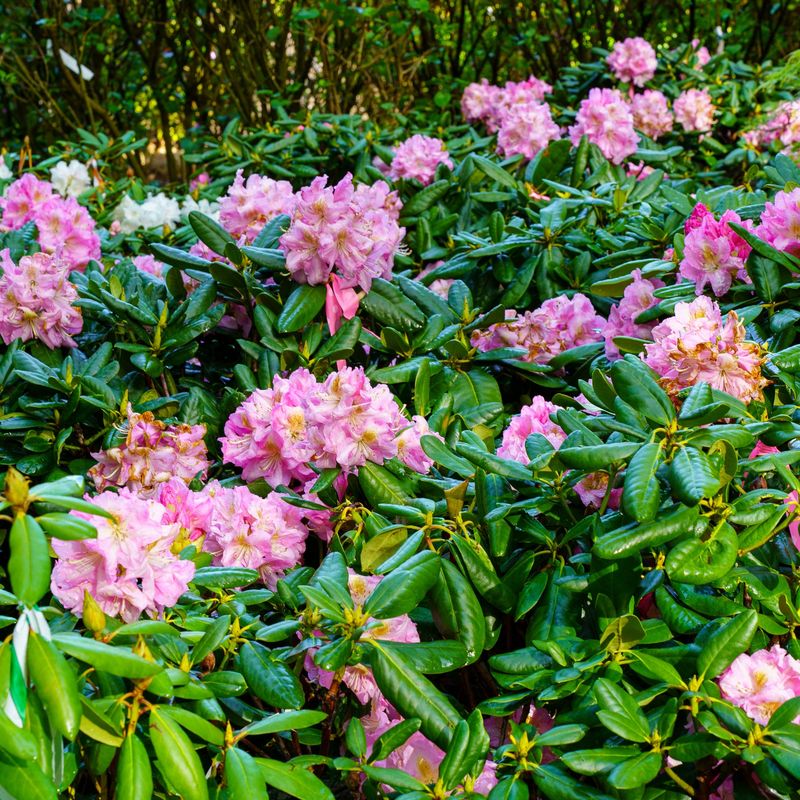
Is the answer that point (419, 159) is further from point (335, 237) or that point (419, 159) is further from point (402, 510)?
point (402, 510)

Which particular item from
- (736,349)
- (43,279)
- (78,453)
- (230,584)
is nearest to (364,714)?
(230,584)

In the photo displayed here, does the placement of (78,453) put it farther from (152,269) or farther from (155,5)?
(155,5)

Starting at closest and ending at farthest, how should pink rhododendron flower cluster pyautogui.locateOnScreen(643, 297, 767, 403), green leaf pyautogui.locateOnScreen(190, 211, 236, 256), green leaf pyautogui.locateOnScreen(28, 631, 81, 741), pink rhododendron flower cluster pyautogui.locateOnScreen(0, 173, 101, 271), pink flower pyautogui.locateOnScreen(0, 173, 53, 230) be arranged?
green leaf pyautogui.locateOnScreen(28, 631, 81, 741) < pink rhododendron flower cluster pyautogui.locateOnScreen(643, 297, 767, 403) < green leaf pyautogui.locateOnScreen(190, 211, 236, 256) < pink rhododendron flower cluster pyautogui.locateOnScreen(0, 173, 101, 271) < pink flower pyautogui.locateOnScreen(0, 173, 53, 230)

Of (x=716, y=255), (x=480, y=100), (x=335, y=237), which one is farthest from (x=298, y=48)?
(x=716, y=255)

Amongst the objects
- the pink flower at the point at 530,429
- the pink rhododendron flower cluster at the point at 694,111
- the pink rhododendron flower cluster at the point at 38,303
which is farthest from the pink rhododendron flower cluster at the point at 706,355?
the pink rhododendron flower cluster at the point at 694,111

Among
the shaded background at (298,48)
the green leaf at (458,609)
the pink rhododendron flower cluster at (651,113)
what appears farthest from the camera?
the shaded background at (298,48)

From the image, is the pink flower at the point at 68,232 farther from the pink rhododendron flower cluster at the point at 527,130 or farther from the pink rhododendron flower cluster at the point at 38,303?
the pink rhododendron flower cluster at the point at 527,130

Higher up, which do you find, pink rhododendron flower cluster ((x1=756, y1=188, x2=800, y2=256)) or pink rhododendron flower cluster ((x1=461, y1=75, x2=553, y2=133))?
pink rhododendron flower cluster ((x1=756, y1=188, x2=800, y2=256))

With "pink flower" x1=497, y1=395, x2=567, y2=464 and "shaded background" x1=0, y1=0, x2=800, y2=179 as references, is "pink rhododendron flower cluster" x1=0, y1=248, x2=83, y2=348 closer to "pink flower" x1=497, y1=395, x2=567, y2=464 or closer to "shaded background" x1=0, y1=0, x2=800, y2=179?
"pink flower" x1=497, y1=395, x2=567, y2=464

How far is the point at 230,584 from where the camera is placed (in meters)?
1.32

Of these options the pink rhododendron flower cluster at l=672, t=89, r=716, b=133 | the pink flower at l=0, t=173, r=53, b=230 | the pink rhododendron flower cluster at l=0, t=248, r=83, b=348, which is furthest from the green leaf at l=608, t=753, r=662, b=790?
the pink rhododendron flower cluster at l=672, t=89, r=716, b=133

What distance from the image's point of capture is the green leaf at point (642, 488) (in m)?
1.13

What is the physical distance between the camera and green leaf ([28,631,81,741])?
2.83ft

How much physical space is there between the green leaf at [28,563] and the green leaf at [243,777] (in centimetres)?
28
